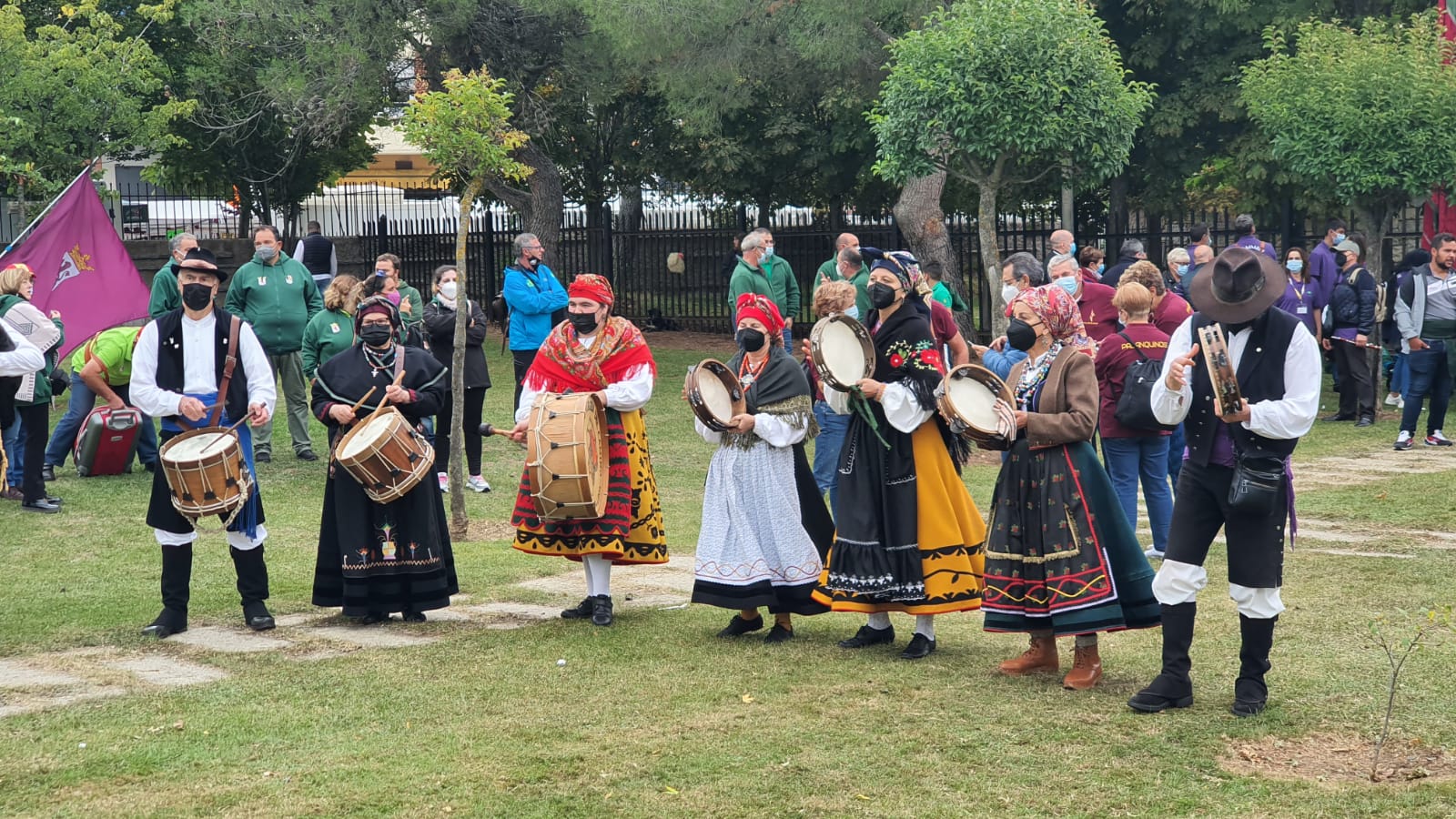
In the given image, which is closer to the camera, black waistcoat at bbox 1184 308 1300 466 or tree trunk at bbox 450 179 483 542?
black waistcoat at bbox 1184 308 1300 466

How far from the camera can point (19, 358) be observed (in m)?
9.69

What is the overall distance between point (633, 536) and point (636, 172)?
65.5 feet

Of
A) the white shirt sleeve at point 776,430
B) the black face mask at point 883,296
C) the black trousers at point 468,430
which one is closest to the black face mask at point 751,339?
the white shirt sleeve at point 776,430

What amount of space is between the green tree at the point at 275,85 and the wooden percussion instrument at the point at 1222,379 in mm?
17764

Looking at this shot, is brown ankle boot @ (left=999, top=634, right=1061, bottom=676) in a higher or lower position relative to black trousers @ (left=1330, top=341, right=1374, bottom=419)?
lower

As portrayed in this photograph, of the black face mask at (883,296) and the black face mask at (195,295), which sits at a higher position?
the black face mask at (195,295)

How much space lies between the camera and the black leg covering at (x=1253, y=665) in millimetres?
6066

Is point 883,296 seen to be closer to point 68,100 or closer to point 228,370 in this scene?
point 228,370

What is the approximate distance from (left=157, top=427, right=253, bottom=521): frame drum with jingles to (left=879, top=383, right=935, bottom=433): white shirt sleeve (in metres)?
3.21

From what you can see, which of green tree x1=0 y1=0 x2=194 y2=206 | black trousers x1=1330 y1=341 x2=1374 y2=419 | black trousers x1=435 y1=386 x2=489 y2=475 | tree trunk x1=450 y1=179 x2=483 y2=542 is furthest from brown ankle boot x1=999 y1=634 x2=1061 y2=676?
green tree x1=0 y1=0 x2=194 y2=206

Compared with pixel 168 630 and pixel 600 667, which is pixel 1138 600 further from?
pixel 168 630

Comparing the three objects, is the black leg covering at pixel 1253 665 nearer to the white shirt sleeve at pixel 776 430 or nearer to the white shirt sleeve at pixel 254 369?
the white shirt sleeve at pixel 776 430

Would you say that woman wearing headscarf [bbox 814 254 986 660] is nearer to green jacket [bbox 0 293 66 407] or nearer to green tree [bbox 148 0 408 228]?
green jacket [bbox 0 293 66 407]

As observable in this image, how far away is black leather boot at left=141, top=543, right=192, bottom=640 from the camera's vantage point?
25.8ft
